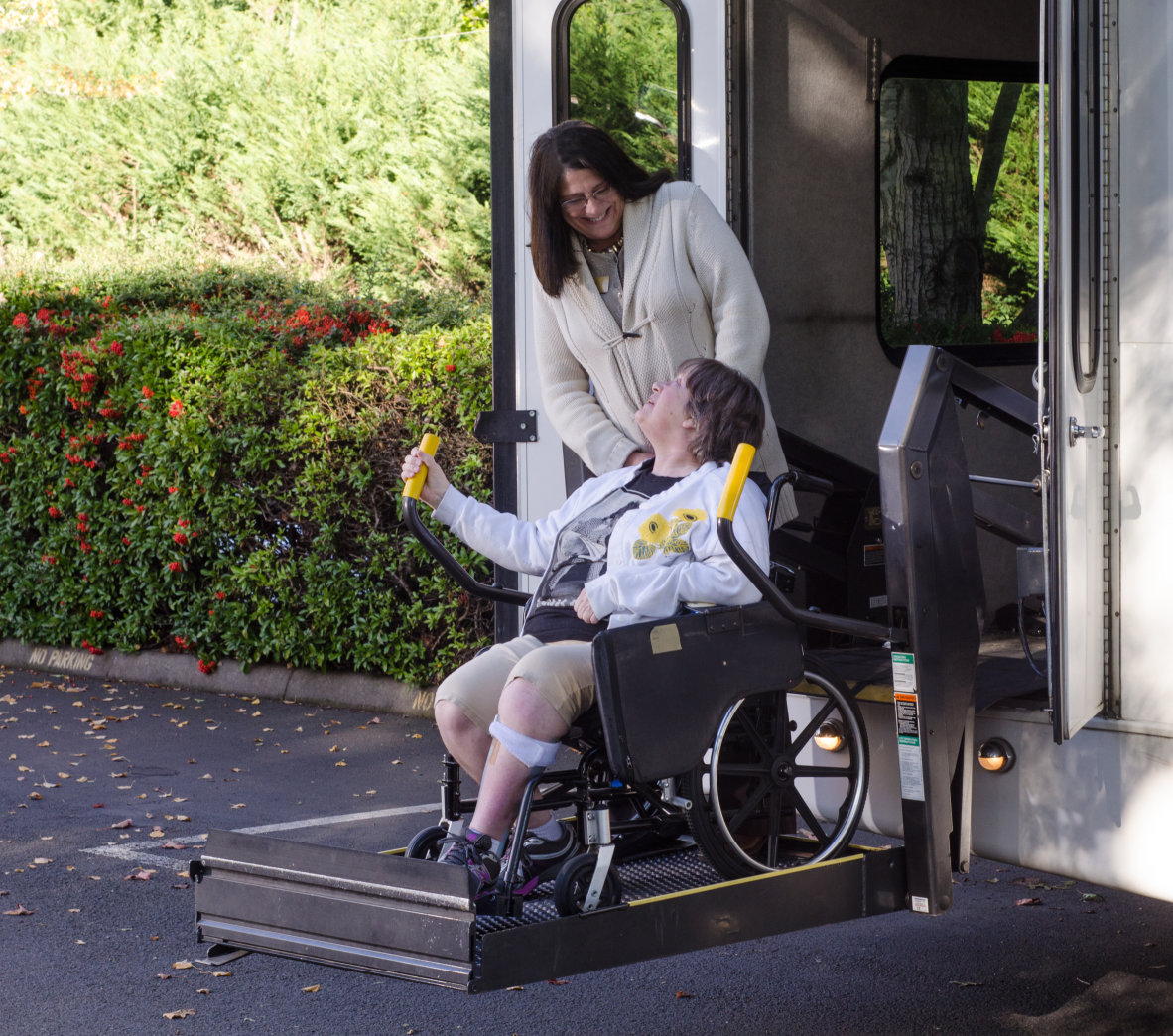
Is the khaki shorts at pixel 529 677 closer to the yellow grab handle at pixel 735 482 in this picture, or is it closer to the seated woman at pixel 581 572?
the seated woman at pixel 581 572

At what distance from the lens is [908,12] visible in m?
5.98

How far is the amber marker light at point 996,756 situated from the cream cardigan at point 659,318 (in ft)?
3.13

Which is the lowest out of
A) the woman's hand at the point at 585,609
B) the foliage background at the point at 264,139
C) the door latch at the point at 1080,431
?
the woman's hand at the point at 585,609

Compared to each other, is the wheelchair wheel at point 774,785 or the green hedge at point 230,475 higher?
the green hedge at point 230,475

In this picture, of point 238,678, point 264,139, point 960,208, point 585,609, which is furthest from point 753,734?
point 264,139

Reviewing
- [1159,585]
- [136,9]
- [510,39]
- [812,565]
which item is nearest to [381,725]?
[812,565]

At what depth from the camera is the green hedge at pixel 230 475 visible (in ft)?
25.0

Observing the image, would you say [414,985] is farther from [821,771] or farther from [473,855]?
[821,771]

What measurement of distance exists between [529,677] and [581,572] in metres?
0.52

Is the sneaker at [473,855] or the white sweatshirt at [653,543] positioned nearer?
the sneaker at [473,855]

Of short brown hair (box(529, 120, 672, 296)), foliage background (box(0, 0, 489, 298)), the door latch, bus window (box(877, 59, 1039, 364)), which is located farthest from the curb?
foliage background (box(0, 0, 489, 298))

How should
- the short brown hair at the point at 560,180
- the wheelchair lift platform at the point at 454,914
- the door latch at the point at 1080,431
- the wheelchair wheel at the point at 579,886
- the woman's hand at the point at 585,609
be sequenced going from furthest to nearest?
the short brown hair at the point at 560,180
the woman's hand at the point at 585,609
the door latch at the point at 1080,431
the wheelchair wheel at the point at 579,886
the wheelchair lift platform at the point at 454,914

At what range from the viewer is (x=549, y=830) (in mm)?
3650

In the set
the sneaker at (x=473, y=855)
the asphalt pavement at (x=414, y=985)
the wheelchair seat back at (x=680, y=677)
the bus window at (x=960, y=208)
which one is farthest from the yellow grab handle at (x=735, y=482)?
the bus window at (x=960, y=208)
